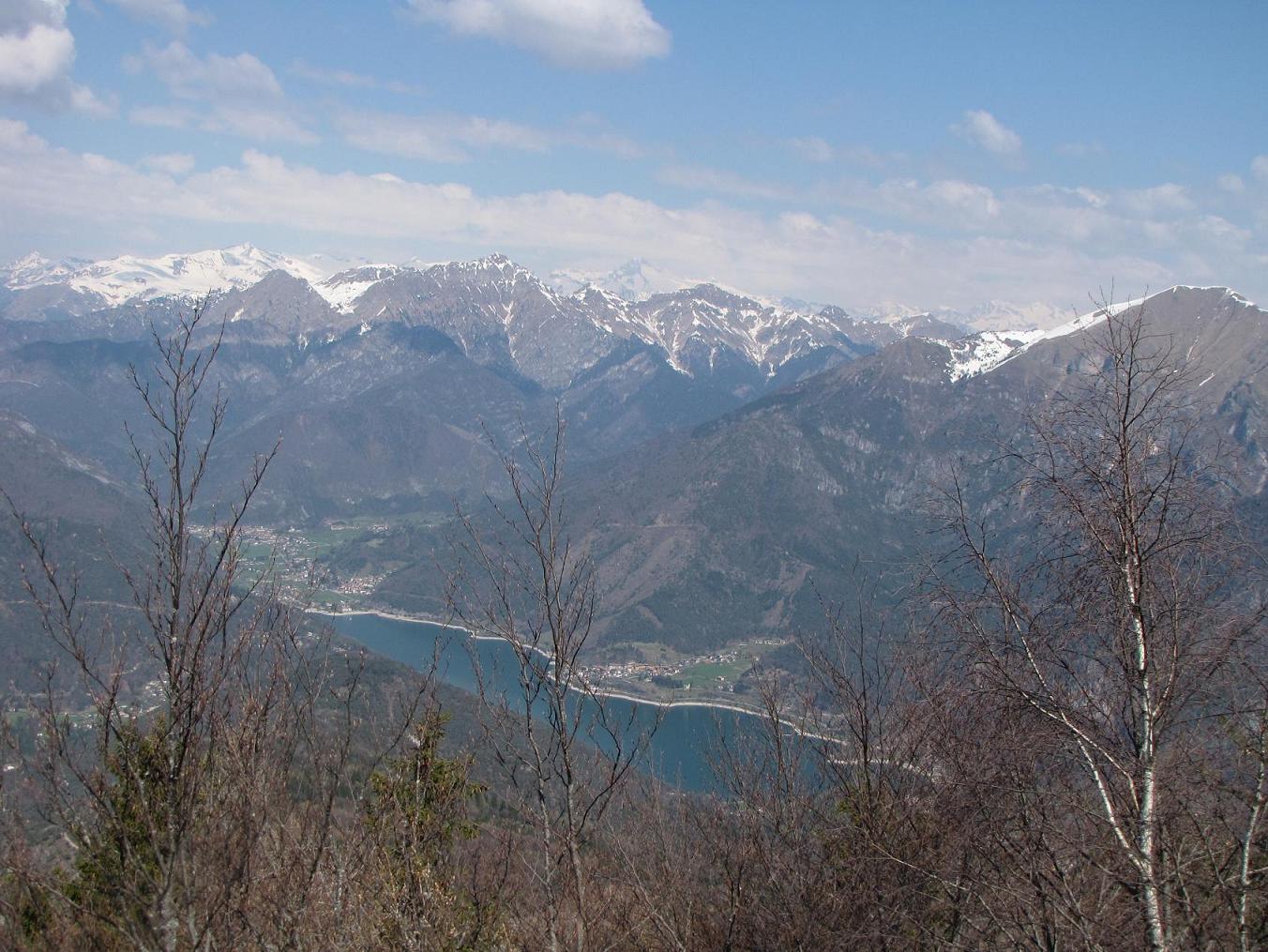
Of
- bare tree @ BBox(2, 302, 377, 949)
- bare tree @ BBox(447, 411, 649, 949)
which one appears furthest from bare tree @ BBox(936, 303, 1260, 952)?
bare tree @ BBox(2, 302, 377, 949)

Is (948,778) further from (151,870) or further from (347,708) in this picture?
(151,870)

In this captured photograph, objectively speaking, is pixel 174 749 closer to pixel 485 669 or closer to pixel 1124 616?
pixel 1124 616

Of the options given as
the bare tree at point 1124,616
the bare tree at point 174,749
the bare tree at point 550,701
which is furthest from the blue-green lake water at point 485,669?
the bare tree at point 1124,616

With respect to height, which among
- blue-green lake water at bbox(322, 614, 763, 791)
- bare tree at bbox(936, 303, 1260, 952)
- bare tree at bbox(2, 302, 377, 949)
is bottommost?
blue-green lake water at bbox(322, 614, 763, 791)

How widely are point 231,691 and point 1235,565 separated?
691 centimetres

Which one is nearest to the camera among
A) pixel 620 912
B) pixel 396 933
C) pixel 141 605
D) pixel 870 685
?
pixel 141 605

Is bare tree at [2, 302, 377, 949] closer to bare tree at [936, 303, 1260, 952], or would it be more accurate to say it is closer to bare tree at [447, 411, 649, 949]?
bare tree at [447, 411, 649, 949]

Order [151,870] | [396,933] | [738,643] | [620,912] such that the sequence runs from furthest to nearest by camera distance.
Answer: [738,643]
[620,912]
[396,933]
[151,870]

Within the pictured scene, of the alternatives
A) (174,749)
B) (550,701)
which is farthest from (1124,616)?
(174,749)

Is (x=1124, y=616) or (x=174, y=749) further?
(x=1124, y=616)

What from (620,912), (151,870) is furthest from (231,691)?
(620,912)

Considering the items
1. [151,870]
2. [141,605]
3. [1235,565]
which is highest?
[1235,565]

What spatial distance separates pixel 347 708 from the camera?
679 centimetres

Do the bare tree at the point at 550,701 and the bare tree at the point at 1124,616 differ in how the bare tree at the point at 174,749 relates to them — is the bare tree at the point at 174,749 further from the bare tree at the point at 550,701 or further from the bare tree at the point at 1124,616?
the bare tree at the point at 1124,616
